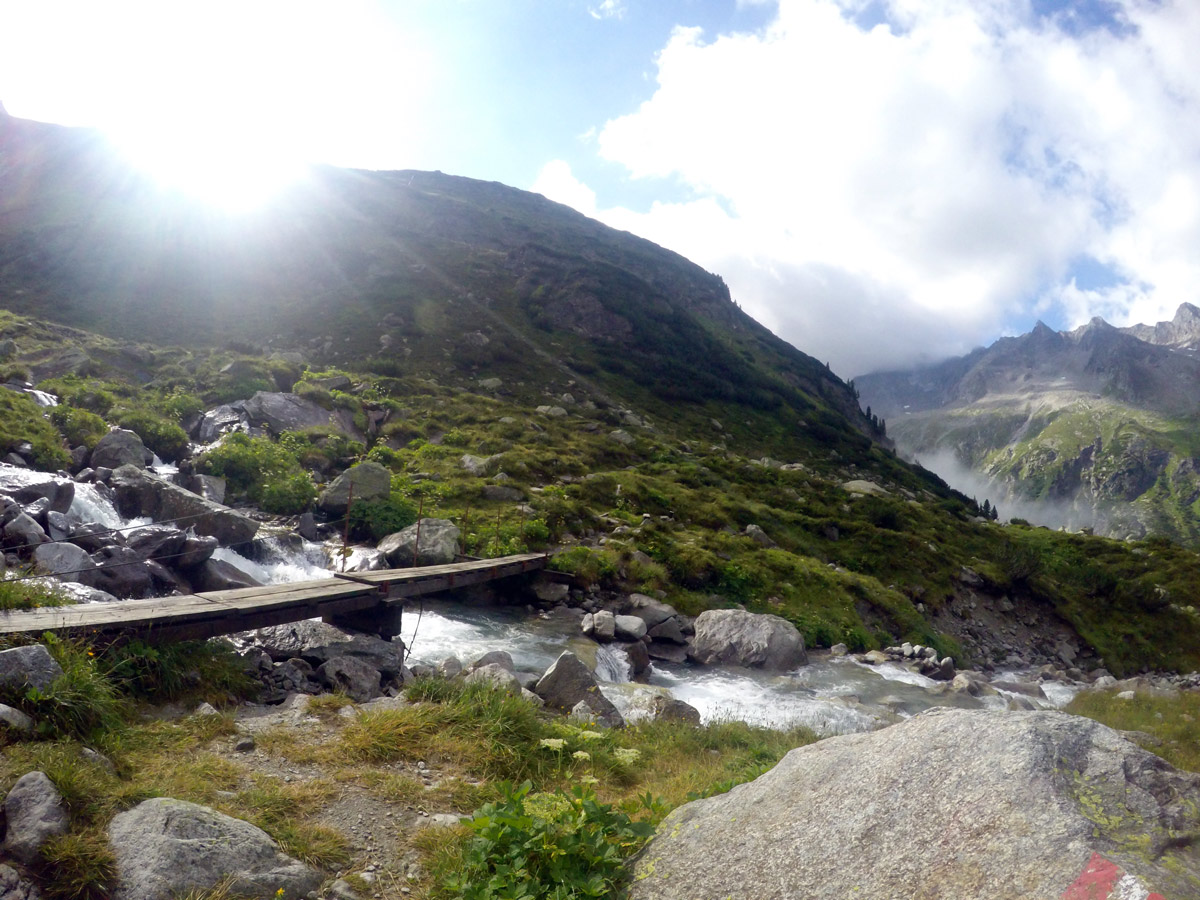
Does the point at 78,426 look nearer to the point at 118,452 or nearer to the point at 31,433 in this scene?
the point at 31,433

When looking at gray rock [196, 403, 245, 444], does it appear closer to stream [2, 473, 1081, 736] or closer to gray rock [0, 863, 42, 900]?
stream [2, 473, 1081, 736]

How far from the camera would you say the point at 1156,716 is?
16453 millimetres

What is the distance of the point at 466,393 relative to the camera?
170 feet

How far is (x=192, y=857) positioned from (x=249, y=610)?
7.14 m

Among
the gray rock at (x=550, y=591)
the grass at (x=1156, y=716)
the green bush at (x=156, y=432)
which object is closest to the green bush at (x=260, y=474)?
the green bush at (x=156, y=432)

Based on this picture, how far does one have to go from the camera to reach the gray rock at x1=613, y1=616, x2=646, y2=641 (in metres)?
20.5

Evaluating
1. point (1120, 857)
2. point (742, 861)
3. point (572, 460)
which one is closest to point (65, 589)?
point (742, 861)

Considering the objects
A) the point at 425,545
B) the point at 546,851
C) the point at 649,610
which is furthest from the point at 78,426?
the point at 546,851

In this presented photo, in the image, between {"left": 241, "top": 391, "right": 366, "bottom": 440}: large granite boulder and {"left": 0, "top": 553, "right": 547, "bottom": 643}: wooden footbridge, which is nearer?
{"left": 0, "top": 553, "right": 547, "bottom": 643}: wooden footbridge

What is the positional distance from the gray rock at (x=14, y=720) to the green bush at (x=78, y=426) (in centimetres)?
2068

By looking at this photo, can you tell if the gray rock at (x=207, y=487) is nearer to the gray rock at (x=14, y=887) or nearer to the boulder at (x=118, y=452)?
the boulder at (x=118, y=452)

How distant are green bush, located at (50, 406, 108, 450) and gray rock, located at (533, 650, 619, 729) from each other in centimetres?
2025

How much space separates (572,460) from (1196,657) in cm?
3356

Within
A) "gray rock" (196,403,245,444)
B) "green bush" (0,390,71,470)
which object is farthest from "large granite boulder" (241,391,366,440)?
"green bush" (0,390,71,470)
